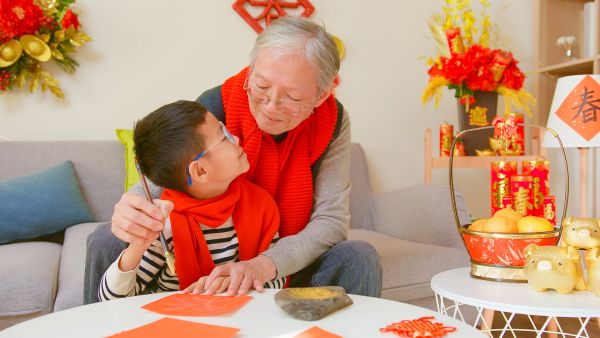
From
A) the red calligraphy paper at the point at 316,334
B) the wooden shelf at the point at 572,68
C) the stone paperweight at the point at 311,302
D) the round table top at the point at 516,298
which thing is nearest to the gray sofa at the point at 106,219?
the round table top at the point at 516,298

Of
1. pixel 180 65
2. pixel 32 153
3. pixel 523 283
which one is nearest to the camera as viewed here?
pixel 523 283

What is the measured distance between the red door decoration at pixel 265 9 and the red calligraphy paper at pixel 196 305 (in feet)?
6.64

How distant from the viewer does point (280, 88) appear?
1267 millimetres

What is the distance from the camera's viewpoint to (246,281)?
1.05 m

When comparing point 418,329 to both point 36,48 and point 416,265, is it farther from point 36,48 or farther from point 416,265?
point 36,48

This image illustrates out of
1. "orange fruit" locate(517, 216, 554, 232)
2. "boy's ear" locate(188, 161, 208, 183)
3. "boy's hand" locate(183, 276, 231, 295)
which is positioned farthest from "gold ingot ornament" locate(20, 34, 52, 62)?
"orange fruit" locate(517, 216, 554, 232)

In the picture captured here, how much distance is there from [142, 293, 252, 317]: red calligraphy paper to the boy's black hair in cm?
29

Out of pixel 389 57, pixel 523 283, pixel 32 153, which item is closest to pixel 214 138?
pixel 523 283

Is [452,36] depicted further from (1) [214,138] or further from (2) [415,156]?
(1) [214,138]

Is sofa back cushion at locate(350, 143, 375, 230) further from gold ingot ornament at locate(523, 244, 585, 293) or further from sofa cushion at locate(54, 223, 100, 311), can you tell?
gold ingot ornament at locate(523, 244, 585, 293)

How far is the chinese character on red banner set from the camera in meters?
1.92

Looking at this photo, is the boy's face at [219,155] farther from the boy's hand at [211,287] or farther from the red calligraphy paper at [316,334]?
the red calligraphy paper at [316,334]

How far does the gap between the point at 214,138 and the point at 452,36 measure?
5.68 ft

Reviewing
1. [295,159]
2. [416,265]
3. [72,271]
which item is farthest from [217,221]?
[416,265]
